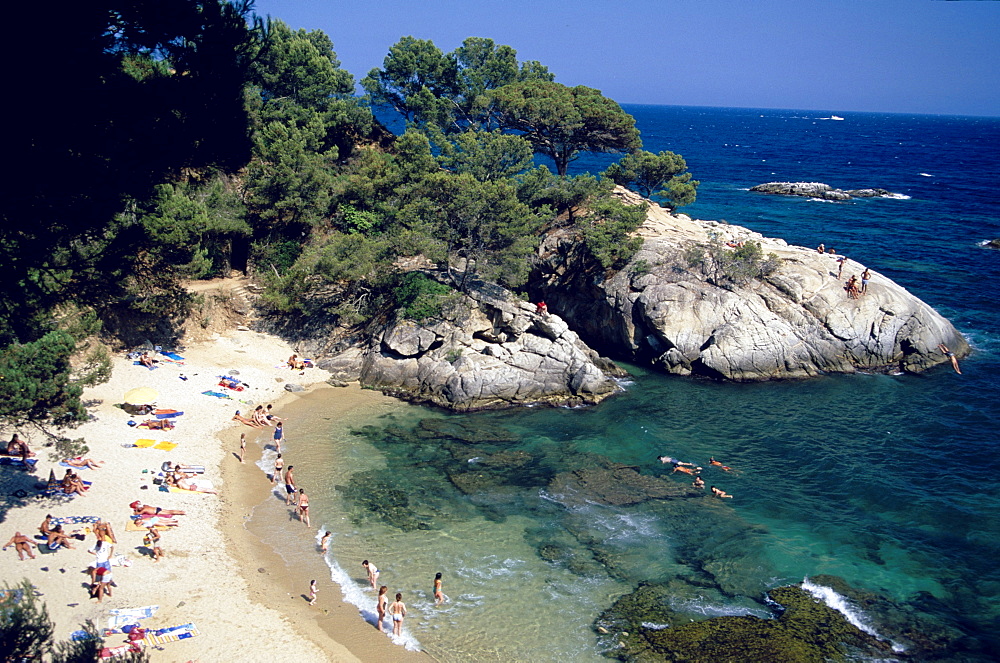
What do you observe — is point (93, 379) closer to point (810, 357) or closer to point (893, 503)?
point (893, 503)

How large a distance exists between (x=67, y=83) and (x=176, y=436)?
15969mm

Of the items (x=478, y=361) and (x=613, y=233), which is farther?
(x=613, y=233)

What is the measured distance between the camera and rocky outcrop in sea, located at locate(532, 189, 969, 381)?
36000 mm

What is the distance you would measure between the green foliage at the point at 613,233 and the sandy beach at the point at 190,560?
2177 cm

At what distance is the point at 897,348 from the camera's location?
1464 inches

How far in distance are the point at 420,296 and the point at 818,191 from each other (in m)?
72.9

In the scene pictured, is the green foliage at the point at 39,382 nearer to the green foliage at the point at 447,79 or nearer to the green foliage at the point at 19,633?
the green foliage at the point at 19,633

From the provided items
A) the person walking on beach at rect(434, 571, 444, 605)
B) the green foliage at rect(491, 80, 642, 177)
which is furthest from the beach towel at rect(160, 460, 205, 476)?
the green foliage at rect(491, 80, 642, 177)

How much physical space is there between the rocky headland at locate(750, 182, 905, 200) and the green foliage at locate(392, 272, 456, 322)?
6833cm

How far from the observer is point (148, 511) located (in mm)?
20812

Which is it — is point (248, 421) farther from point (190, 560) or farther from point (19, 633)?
point (19, 633)

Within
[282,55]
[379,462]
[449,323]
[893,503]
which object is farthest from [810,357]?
[282,55]

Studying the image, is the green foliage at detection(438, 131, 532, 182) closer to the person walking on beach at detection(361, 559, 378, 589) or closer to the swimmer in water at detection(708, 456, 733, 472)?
the swimmer in water at detection(708, 456, 733, 472)

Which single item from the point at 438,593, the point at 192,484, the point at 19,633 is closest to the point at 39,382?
the point at 192,484
